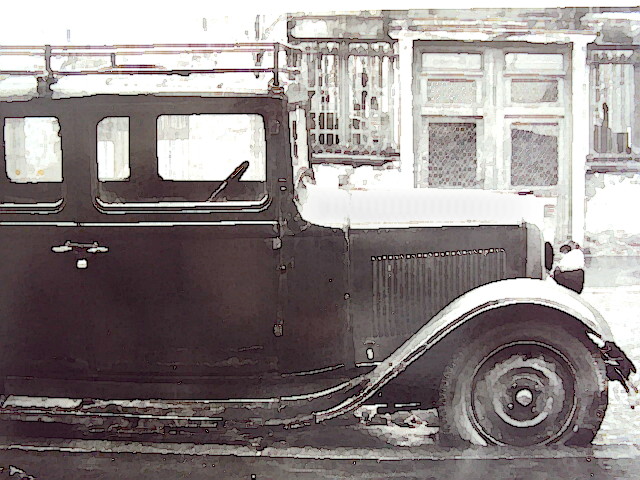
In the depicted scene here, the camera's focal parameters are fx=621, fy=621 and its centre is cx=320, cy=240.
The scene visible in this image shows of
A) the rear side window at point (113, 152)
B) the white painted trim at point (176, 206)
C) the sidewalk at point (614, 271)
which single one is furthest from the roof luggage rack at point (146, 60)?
the sidewalk at point (614, 271)

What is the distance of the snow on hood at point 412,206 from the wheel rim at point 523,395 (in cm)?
35

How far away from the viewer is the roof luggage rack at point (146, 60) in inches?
56.6

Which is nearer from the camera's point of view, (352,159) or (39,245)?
(39,245)

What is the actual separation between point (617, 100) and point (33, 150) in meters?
1.48

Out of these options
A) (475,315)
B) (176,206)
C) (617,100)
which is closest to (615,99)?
(617,100)

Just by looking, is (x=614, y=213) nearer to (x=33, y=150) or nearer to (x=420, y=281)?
(x=420, y=281)

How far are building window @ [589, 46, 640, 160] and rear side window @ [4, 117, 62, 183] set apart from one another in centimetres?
137

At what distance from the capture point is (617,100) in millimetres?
1581

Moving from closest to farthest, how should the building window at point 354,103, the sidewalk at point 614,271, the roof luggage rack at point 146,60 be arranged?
the roof luggage rack at point 146,60, the sidewalk at point 614,271, the building window at point 354,103

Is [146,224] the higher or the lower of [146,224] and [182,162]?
the lower

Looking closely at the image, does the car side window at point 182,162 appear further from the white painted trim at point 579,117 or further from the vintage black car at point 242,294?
the white painted trim at point 579,117

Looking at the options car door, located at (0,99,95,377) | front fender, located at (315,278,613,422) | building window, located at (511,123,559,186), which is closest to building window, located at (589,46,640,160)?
building window, located at (511,123,559,186)

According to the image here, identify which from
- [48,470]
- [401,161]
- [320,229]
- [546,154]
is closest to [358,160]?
[401,161]

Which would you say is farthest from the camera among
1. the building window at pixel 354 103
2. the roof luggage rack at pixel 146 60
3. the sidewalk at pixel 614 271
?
the building window at pixel 354 103
